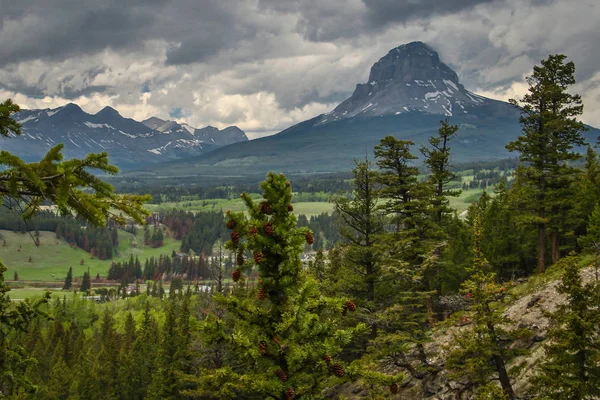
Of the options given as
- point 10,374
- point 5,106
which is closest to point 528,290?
point 10,374

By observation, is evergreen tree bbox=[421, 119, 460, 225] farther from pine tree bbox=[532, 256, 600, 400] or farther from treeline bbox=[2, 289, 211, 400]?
treeline bbox=[2, 289, 211, 400]

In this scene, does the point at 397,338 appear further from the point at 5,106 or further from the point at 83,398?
the point at 83,398

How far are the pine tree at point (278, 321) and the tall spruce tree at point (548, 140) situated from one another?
26412 millimetres

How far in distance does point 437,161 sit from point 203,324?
2882 cm

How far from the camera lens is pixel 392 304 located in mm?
27984

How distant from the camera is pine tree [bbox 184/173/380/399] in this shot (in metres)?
13.2

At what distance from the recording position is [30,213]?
769 centimetres

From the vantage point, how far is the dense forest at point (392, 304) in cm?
1384

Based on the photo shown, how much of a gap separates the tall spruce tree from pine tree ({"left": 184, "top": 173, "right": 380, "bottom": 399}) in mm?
26412

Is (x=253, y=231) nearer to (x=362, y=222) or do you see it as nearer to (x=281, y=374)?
(x=281, y=374)

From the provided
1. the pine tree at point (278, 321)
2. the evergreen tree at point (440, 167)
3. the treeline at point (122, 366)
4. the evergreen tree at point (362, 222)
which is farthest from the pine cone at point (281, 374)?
the evergreen tree at point (440, 167)

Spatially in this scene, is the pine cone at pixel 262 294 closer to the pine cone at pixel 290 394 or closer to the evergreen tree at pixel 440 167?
the pine cone at pixel 290 394

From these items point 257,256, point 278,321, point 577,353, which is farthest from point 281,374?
point 577,353

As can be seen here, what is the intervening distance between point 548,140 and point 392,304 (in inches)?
726
